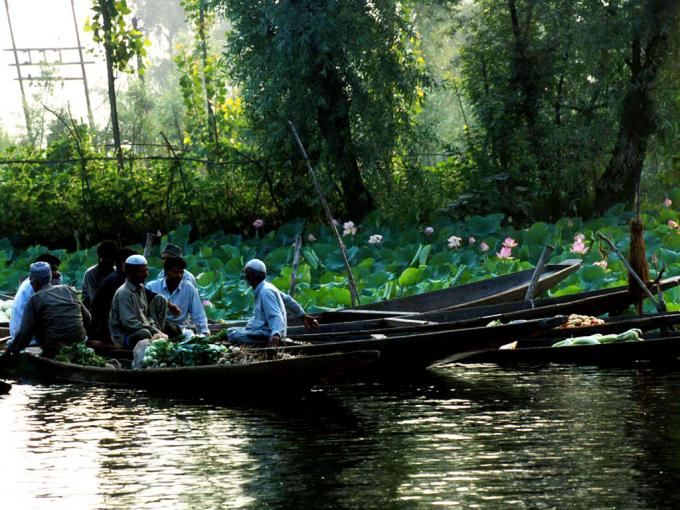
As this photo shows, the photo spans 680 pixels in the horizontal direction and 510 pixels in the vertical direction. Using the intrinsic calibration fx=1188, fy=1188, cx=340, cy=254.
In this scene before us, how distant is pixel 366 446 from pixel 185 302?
3289mm

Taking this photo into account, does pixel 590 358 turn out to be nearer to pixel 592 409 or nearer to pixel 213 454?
pixel 592 409

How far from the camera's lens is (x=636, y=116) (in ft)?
59.5

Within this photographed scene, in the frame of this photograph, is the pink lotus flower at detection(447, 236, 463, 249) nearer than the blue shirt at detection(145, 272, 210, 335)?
No

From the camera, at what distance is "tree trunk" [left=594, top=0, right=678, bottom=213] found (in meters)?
17.2

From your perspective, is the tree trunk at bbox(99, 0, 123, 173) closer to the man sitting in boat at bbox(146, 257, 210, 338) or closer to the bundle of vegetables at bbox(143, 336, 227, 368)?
the man sitting in boat at bbox(146, 257, 210, 338)

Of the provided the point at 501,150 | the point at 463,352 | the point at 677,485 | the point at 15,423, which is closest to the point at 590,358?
the point at 463,352

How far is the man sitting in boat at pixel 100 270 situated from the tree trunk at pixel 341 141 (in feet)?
25.8

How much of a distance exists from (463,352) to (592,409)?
1221 mm

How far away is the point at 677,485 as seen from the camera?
6441mm

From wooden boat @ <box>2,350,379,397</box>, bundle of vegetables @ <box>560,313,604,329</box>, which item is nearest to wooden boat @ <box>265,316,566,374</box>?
wooden boat @ <box>2,350,379,397</box>

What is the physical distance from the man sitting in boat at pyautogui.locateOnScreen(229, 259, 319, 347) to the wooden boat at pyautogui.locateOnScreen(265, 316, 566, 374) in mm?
253

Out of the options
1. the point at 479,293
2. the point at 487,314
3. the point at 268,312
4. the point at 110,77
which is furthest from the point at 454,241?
the point at 110,77

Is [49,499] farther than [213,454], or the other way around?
[213,454]

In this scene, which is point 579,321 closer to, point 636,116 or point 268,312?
point 268,312
